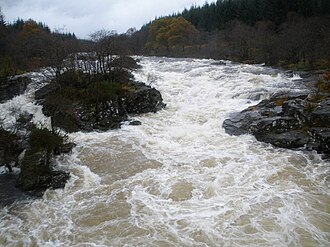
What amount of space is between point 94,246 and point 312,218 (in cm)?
684

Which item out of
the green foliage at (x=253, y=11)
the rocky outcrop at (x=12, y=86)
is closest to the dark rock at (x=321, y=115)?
the rocky outcrop at (x=12, y=86)

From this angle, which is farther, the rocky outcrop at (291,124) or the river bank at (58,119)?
the rocky outcrop at (291,124)

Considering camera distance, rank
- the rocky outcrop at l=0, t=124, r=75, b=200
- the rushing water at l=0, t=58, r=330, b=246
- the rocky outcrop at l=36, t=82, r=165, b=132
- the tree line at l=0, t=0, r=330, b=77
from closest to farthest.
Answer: the rushing water at l=0, t=58, r=330, b=246 → the rocky outcrop at l=0, t=124, r=75, b=200 → the rocky outcrop at l=36, t=82, r=165, b=132 → the tree line at l=0, t=0, r=330, b=77

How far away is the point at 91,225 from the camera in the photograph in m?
9.74

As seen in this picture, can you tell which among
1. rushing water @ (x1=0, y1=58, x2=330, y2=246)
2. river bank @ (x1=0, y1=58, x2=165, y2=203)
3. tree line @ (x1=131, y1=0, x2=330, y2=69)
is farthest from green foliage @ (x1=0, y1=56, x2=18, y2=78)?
tree line @ (x1=131, y1=0, x2=330, y2=69)

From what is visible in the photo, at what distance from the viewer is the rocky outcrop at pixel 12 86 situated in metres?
24.8

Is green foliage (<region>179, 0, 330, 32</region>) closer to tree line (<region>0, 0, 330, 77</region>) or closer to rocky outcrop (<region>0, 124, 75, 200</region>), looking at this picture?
tree line (<region>0, 0, 330, 77</region>)

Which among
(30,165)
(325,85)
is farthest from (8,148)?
(325,85)

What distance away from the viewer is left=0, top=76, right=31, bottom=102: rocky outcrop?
24.8 m

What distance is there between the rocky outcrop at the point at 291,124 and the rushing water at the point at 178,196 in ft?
2.06

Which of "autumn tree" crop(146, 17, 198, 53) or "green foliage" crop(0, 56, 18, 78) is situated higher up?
"autumn tree" crop(146, 17, 198, 53)

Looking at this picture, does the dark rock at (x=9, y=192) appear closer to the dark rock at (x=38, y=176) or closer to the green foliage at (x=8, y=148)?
the dark rock at (x=38, y=176)

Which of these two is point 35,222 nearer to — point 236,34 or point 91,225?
point 91,225

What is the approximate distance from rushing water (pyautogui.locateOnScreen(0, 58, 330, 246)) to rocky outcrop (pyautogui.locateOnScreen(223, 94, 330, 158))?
627mm
